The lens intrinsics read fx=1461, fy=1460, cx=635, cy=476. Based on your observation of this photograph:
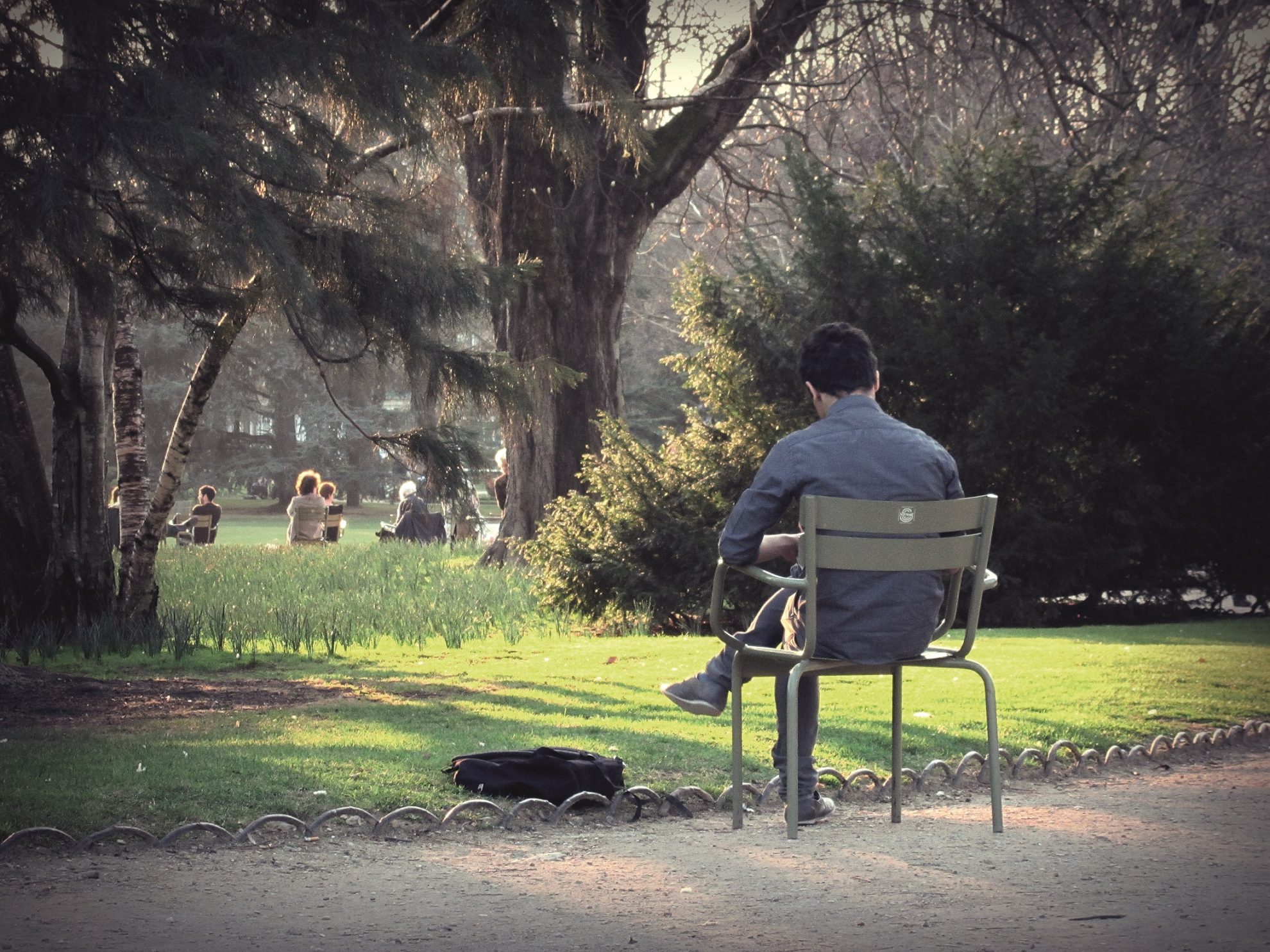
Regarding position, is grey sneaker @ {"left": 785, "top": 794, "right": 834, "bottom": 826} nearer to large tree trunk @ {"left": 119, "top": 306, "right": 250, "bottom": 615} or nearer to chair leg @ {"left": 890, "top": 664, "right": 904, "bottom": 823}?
chair leg @ {"left": 890, "top": 664, "right": 904, "bottom": 823}

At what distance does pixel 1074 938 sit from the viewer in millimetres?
3623

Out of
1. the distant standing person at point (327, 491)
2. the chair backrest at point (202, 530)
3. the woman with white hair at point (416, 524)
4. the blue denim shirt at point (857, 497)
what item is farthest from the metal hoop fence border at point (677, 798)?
the distant standing person at point (327, 491)

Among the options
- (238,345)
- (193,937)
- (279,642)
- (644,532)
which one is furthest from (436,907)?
(238,345)

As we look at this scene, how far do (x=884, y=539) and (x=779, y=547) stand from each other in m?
0.34

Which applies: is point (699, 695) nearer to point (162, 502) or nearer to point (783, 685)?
point (783, 685)

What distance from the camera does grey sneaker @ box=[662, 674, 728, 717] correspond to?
4930 mm

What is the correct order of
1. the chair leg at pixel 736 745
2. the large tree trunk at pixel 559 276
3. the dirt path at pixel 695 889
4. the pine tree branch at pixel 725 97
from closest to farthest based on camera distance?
the dirt path at pixel 695 889 < the chair leg at pixel 736 745 < the pine tree branch at pixel 725 97 < the large tree trunk at pixel 559 276

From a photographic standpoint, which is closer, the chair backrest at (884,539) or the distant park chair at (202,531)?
the chair backrest at (884,539)

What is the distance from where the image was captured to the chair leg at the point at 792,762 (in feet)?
15.1

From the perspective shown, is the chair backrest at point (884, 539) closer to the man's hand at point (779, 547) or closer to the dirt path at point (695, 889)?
the man's hand at point (779, 547)

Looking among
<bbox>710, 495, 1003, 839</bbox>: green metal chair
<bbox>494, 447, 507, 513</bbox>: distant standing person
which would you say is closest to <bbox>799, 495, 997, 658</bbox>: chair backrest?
<bbox>710, 495, 1003, 839</bbox>: green metal chair

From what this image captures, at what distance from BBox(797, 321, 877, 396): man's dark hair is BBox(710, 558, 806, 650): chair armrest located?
0.66m

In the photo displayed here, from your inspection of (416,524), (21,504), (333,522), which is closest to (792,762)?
(21,504)

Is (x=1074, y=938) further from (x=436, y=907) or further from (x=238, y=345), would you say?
(x=238, y=345)
